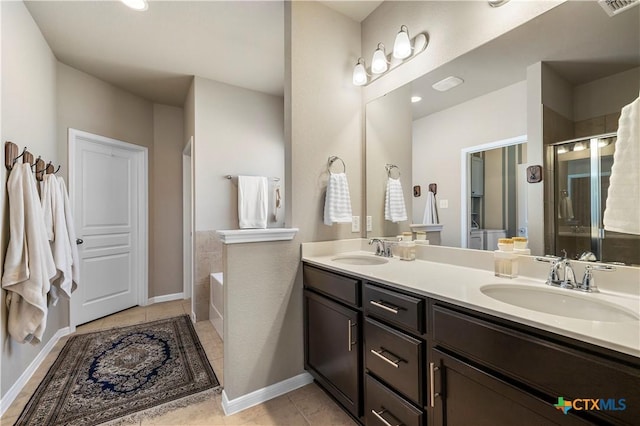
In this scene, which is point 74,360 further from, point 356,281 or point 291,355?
point 356,281

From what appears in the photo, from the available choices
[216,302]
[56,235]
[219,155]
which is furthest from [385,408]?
[219,155]

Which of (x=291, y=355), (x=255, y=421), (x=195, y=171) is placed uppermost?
(x=195, y=171)

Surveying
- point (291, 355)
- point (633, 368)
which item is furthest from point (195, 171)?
point (633, 368)

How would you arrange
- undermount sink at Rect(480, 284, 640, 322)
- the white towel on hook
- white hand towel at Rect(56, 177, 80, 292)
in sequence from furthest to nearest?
1. white hand towel at Rect(56, 177, 80, 292)
2. the white towel on hook
3. undermount sink at Rect(480, 284, 640, 322)

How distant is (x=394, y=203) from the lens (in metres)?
2.04

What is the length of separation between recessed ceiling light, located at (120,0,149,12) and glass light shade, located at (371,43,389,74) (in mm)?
1695

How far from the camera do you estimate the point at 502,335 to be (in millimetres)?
852

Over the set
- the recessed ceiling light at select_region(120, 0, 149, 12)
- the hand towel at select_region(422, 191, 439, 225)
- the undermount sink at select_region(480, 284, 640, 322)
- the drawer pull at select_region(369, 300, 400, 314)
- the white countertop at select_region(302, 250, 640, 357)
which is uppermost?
the recessed ceiling light at select_region(120, 0, 149, 12)

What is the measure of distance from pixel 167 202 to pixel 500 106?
3880 millimetres

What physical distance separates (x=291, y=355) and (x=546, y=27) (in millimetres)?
2265

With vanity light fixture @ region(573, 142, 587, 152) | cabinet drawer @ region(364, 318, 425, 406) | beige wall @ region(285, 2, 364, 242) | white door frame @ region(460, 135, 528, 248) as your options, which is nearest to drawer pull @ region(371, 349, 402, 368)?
cabinet drawer @ region(364, 318, 425, 406)

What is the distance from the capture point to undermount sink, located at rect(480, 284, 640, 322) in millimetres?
914

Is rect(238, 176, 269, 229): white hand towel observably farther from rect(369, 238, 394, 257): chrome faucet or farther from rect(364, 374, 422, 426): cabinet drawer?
rect(364, 374, 422, 426): cabinet drawer

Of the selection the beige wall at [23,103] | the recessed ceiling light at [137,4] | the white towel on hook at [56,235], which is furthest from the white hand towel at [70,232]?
the recessed ceiling light at [137,4]
